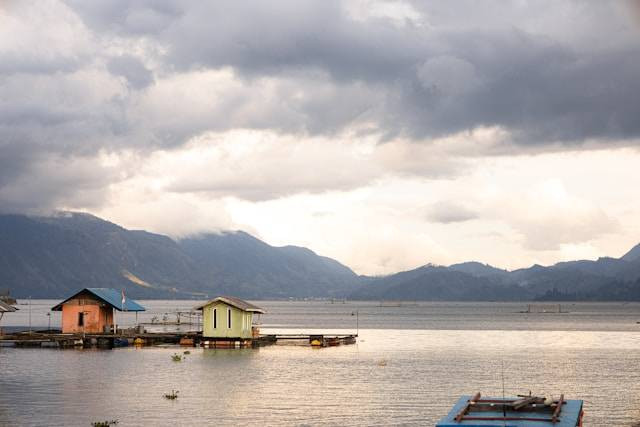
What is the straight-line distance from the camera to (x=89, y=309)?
103438 mm

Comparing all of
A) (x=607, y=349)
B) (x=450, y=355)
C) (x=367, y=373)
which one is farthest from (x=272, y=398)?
(x=607, y=349)

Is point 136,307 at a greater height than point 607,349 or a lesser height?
greater

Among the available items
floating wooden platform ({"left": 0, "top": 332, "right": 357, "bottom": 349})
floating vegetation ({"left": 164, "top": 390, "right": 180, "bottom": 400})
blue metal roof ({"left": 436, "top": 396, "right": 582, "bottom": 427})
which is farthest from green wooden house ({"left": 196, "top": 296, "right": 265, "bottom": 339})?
blue metal roof ({"left": 436, "top": 396, "right": 582, "bottom": 427})

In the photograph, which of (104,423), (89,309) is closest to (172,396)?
(104,423)

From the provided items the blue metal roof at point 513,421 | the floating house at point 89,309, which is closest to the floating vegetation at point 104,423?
the blue metal roof at point 513,421

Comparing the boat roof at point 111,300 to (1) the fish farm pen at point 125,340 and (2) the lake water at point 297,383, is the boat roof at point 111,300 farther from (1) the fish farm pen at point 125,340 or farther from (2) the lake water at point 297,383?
(2) the lake water at point 297,383

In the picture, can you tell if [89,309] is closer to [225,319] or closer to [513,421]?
[225,319]

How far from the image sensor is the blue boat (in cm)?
3231

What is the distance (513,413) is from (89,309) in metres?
77.2

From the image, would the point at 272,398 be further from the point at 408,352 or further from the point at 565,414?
the point at 408,352

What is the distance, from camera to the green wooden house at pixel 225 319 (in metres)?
100

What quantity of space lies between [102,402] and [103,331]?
160 ft

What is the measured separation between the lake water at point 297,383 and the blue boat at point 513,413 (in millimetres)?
15409

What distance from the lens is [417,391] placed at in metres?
64.6
